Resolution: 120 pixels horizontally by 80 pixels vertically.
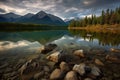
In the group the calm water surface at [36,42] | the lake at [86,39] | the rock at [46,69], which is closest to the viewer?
the rock at [46,69]

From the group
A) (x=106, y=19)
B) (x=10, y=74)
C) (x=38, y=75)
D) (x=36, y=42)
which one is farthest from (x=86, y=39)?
(x=106, y=19)

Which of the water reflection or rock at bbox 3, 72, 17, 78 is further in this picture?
the water reflection

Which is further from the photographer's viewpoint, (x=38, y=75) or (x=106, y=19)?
(x=106, y=19)

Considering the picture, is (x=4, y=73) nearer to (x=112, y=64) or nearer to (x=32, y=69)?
(x=32, y=69)

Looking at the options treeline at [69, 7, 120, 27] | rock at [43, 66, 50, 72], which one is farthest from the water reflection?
treeline at [69, 7, 120, 27]

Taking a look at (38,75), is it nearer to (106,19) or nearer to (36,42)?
(36,42)

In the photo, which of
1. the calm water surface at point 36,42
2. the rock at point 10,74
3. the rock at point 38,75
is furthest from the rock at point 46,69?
the calm water surface at point 36,42

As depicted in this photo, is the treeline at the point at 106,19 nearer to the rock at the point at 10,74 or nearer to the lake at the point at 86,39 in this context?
the lake at the point at 86,39

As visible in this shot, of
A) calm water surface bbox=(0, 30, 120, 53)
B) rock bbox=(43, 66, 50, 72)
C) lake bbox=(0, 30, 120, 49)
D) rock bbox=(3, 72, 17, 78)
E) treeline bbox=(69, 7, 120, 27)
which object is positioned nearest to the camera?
rock bbox=(3, 72, 17, 78)

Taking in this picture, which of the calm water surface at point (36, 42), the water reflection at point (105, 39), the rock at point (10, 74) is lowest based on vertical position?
the water reflection at point (105, 39)

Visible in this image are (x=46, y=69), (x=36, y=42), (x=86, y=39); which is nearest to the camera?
(x=46, y=69)

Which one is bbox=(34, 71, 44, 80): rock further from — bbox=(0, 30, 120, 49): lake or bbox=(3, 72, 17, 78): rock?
bbox=(0, 30, 120, 49): lake

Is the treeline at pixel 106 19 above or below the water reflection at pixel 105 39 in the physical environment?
above

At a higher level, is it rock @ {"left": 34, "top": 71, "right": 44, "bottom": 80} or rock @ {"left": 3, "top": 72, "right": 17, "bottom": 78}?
rock @ {"left": 3, "top": 72, "right": 17, "bottom": 78}
